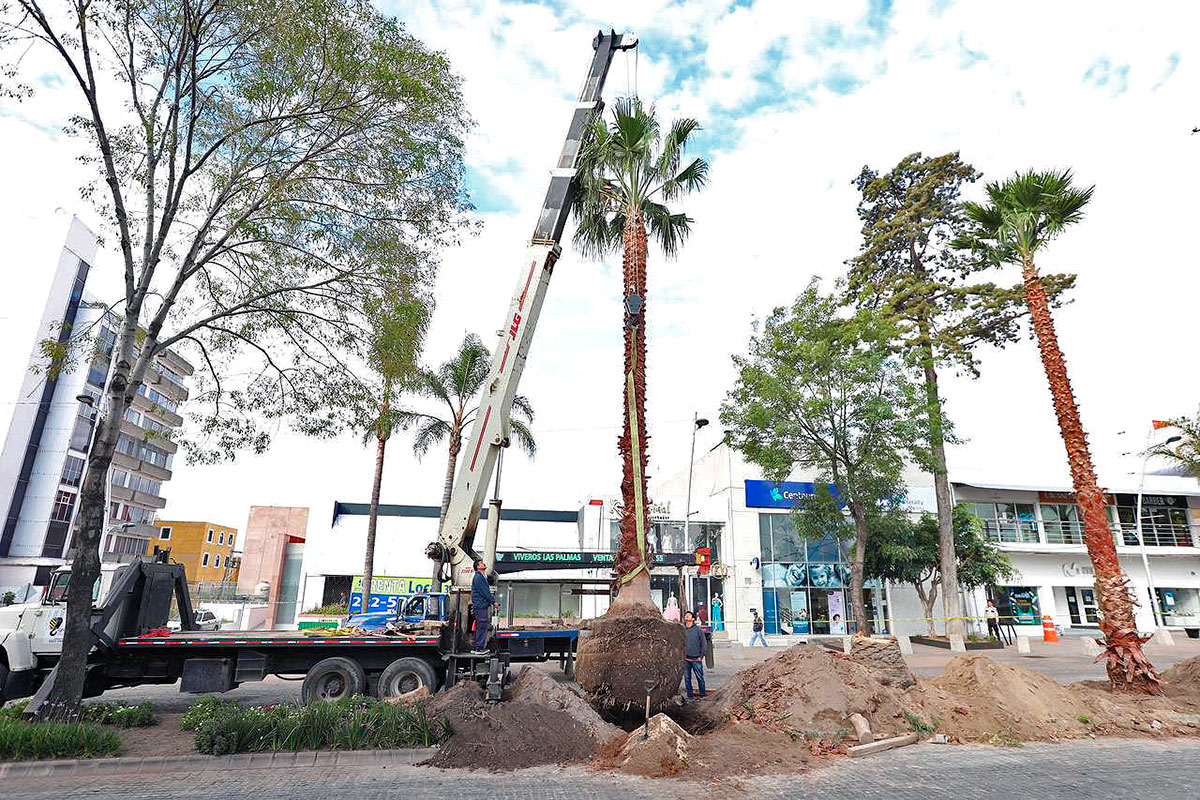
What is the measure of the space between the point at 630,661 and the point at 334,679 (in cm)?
604

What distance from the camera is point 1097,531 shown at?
1387 centimetres

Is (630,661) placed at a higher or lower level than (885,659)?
higher

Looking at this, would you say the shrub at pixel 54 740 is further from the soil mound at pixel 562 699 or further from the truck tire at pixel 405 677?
the soil mound at pixel 562 699

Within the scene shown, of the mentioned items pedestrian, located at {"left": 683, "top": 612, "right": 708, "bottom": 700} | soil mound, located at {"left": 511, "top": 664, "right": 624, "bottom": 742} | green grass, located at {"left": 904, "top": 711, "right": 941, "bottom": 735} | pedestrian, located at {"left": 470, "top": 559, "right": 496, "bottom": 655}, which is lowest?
green grass, located at {"left": 904, "top": 711, "right": 941, "bottom": 735}

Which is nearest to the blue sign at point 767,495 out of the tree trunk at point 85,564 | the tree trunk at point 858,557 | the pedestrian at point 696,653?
the tree trunk at point 858,557

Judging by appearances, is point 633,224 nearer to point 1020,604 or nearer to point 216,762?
point 216,762

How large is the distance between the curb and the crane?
3452 millimetres

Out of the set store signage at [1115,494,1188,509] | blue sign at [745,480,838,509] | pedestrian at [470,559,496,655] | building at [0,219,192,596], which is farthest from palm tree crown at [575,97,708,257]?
store signage at [1115,494,1188,509]

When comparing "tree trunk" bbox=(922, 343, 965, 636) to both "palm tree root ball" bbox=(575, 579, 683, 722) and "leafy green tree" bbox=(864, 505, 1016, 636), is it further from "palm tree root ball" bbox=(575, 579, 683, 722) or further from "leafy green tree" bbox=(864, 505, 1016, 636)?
"palm tree root ball" bbox=(575, 579, 683, 722)

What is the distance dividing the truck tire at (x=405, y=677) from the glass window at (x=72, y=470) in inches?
1807

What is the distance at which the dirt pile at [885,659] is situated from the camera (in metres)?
11.6

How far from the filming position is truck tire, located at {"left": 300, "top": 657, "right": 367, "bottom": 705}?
1181cm

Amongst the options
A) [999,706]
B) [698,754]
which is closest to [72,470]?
[698,754]

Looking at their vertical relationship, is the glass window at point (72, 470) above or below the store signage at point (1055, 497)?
above
